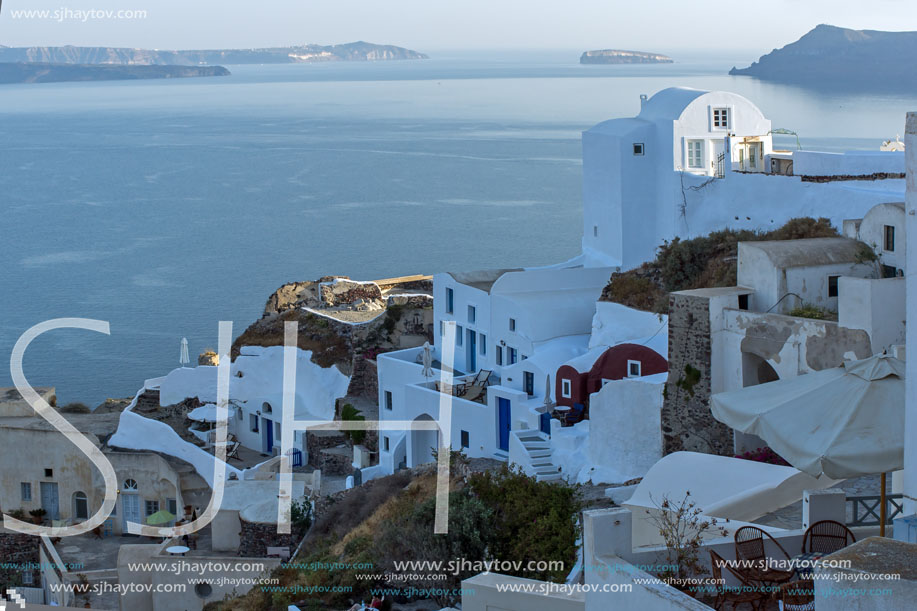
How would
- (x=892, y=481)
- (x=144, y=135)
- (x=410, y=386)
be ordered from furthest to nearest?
1. (x=144, y=135)
2. (x=410, y=386)
3. (x=892, y=481)

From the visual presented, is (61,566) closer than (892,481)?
No

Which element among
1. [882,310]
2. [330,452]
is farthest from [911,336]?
[330,452]

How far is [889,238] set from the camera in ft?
60.3

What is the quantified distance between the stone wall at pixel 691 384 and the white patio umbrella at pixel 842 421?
24.4ft

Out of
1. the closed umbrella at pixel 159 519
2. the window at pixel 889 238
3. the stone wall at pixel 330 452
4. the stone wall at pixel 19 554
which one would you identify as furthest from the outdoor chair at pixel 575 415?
the stone wall at pixel 19 554

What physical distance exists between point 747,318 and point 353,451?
513 inches

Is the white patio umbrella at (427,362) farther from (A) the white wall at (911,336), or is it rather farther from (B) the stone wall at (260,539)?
(A) the white wall at (911,336)

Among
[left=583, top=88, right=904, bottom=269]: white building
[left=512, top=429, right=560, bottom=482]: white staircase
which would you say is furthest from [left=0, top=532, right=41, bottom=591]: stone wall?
[left=583, top=88, right=904, bottom=269]: white building

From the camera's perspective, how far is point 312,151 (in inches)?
5566

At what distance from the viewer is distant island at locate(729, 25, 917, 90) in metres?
110

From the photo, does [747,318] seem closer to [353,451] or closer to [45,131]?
[353,451]

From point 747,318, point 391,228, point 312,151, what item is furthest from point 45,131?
point 747,318

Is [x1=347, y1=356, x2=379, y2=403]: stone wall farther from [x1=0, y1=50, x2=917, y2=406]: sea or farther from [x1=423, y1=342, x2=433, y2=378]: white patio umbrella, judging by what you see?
[x1=0, y1=50, x2=917, y2=406]: sea

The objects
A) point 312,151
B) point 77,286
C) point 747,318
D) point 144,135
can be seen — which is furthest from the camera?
point 144,135
